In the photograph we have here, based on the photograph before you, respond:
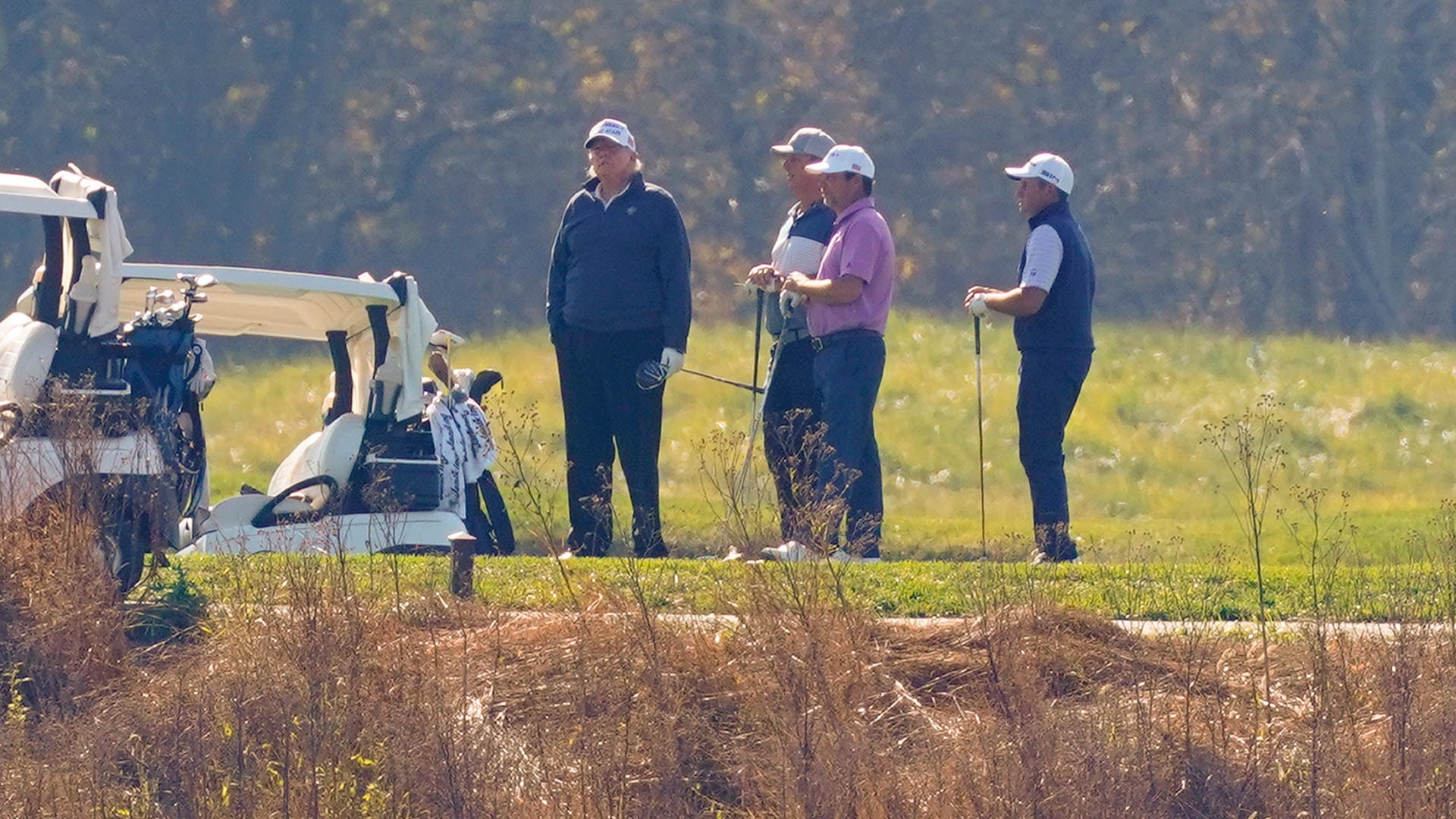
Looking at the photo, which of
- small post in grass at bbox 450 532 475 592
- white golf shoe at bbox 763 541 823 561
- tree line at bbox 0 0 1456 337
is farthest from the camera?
tree line at bbox 0 0 1456 337

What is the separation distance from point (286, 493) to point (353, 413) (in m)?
0.76

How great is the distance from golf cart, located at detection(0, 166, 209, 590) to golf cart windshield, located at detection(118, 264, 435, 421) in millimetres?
1079

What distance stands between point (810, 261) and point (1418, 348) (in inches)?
626

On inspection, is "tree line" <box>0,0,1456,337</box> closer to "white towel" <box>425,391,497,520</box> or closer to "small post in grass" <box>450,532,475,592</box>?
"white towel" <box>425,391,497,520</box>

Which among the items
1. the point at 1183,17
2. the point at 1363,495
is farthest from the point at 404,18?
Answer: the point at 1363,495

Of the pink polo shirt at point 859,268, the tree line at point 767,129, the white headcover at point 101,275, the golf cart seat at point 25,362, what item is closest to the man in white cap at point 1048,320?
the pink polo shirt at point 859,268

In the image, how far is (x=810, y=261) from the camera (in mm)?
10289

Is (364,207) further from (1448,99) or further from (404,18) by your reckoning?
(1448,99)

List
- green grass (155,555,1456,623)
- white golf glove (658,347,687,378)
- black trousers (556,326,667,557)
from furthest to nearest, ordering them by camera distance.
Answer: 1. black trousers (556,326,667,557)
2. white golf glove (658,347,687,378)
3. green grass (155,555,1456,623)

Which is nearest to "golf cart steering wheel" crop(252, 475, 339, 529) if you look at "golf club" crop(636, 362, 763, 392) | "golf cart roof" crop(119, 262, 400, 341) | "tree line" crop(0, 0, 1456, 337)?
"golf cart roof" crop(119, 262, 400, 341)

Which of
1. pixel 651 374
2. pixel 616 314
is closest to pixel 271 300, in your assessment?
pixel 616 314

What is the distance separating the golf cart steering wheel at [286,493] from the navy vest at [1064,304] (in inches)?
127

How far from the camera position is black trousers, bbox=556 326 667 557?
35.1 ft

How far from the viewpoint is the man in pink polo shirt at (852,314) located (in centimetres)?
982
